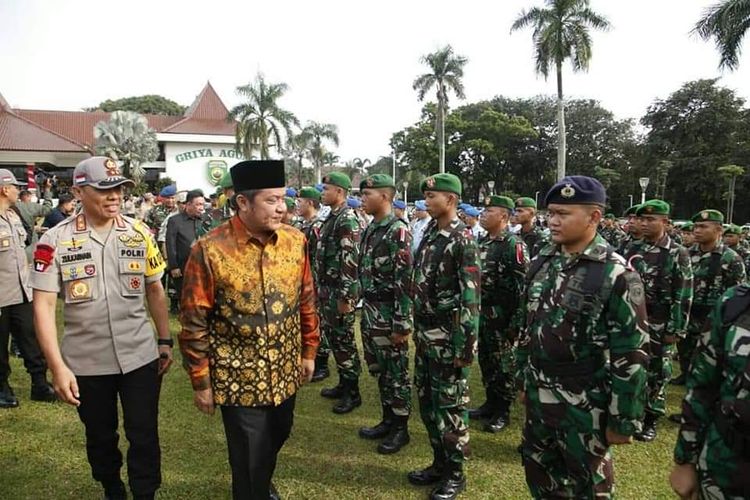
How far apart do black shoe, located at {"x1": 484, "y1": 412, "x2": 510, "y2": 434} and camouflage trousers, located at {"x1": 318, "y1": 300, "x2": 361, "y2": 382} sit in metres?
1.44

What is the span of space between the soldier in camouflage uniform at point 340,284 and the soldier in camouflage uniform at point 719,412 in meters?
3.16

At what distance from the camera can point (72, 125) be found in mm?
43062

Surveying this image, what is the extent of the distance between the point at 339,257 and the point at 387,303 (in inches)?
36.2

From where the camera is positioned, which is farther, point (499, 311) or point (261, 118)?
point (261, 118)

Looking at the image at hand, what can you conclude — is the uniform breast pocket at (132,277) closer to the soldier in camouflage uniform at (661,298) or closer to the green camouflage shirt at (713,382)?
the green camouflage shirt at (713,382)

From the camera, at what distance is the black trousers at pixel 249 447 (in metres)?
2.49

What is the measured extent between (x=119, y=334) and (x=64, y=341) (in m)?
0.33

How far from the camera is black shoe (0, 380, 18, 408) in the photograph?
4.73m

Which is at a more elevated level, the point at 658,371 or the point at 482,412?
the point at 658,371

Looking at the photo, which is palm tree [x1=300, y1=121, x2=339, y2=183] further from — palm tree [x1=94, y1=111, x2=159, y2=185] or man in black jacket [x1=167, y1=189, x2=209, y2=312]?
man in black jacket [x1=167, y1=189, x2=209, y2=312]

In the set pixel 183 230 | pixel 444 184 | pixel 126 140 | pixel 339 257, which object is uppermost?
pixel 126 140

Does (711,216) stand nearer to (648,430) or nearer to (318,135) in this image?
(648,430)

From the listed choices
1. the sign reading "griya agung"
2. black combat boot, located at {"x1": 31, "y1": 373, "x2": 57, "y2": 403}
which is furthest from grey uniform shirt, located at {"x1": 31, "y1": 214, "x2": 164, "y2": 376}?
the sign reading "griya agung"

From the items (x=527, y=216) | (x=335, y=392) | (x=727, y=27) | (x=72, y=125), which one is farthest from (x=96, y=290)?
(x=72, y=125)
